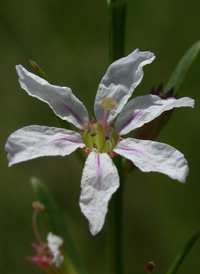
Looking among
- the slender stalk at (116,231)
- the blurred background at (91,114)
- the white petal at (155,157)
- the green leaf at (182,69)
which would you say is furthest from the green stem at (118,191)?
the blurred background at (91,114)

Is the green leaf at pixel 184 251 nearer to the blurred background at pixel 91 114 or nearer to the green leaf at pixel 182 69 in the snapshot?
the green leaf at pixel 182 69

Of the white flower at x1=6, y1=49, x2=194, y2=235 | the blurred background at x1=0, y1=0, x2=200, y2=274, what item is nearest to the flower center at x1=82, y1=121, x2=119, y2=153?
the white flower at x1=6, y1=49, x2=194, y2=235

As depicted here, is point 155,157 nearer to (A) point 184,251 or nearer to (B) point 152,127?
(B) point 152,127

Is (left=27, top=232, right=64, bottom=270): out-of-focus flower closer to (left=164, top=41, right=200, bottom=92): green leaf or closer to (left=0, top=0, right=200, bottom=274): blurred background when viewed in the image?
(left=164, top=41, right=200, bottom=92): green leaf

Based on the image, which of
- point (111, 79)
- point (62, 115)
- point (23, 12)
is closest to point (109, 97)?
point (111, 79)

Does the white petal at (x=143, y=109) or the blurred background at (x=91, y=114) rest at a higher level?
the white petal at (x=143, y=109)

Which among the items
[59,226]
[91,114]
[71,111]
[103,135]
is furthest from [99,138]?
[91,114]
